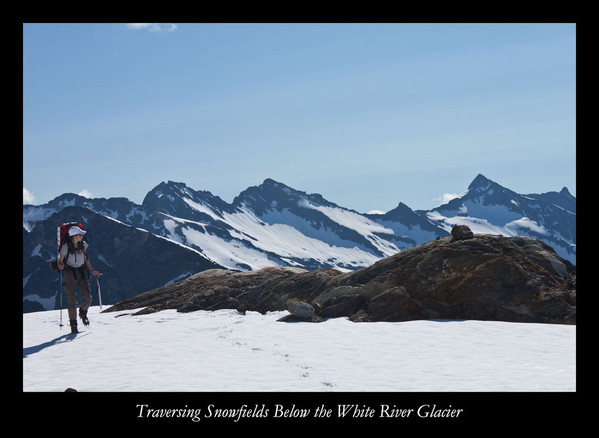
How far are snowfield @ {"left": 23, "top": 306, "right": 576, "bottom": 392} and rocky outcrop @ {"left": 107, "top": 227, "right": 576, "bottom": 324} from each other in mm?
1421

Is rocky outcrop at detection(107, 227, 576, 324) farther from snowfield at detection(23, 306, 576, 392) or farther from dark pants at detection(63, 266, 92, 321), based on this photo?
dark pants at detection(63, 266, 92, 321)

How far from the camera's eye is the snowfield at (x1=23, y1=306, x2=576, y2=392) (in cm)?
1107

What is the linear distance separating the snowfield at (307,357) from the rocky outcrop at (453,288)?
1421 mm

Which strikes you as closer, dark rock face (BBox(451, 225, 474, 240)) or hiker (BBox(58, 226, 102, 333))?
hiker (BBox(58, 226, 102, 333))

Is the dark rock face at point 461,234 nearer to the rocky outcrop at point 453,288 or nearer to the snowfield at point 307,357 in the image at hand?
the rocky outcrop at point 453,288

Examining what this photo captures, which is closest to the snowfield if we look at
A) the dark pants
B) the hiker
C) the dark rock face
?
the dark pants

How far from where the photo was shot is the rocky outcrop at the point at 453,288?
19359mm

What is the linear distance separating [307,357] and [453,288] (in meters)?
8.54

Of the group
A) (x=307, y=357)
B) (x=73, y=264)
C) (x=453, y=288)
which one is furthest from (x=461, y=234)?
(x=73, y=264)

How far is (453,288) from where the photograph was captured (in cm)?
2048

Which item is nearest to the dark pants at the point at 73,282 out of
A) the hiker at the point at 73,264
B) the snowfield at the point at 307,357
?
the hiker at the point at 73,264

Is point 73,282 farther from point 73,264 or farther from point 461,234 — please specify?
point 461,234
